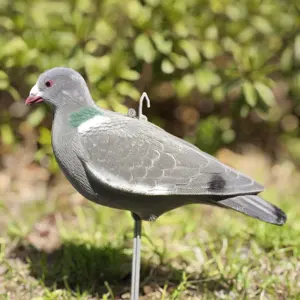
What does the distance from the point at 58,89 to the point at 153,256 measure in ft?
3.94

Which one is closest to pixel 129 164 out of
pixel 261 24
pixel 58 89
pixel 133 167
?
pixel 133 167

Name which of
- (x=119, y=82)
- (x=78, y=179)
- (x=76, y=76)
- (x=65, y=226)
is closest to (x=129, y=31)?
(x=119, y=82)

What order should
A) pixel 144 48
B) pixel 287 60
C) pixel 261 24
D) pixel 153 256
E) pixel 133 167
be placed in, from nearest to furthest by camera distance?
pixel 133 167 → pixel 153 256 → pixel 144 48 → pixel 261 24 → pixel 287 60

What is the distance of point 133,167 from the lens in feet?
7.54

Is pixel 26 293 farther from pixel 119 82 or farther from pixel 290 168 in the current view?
pixel 290 168

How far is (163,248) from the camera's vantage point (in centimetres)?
321

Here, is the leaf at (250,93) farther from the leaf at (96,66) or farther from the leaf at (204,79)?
the leaf at (96,66)

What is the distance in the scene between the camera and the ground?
2.91 metres

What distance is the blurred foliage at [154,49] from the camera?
145 inches

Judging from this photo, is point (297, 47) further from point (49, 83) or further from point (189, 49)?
point (49, 83)

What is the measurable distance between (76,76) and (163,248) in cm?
120

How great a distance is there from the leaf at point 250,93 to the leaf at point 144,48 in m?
0.64

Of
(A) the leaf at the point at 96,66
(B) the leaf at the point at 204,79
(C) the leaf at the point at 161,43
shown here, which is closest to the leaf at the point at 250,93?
(B) the leaf at the point at 204,79

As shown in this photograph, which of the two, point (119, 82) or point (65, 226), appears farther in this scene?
point (119, 82)
